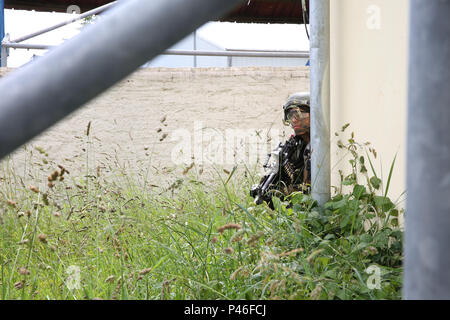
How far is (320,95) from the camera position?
2555mm

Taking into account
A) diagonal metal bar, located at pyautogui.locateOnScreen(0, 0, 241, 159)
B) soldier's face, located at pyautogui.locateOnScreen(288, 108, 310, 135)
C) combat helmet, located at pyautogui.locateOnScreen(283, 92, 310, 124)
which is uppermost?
diagonal metal bar, located at pyautogui.locateOnScreen(0, 0, 241, 159)

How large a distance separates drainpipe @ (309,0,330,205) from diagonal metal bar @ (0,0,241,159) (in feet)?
7.07

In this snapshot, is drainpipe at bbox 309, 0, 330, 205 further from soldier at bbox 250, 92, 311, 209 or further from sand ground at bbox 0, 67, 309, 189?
sand ground at bbox 0, 67, 309, 189

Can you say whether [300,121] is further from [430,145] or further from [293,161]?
[430,145]

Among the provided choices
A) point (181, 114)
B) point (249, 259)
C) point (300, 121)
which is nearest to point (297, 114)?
point (300, 121)

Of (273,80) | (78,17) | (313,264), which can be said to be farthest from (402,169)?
(78,17)

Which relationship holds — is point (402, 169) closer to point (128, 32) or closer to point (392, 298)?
point (392, 298)

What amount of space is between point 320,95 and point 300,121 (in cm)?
32

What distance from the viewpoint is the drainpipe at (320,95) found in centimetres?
251

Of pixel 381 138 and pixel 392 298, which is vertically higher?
pixel 381 138

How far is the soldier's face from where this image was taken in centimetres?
284

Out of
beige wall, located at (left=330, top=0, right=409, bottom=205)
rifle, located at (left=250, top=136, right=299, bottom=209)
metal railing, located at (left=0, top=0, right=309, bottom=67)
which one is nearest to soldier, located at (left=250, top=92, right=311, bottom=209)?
rifle, located at (left=250, top=136, right=299, bottom=209)

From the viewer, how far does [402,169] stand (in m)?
2.08

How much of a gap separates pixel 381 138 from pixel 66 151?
11.6 ft
